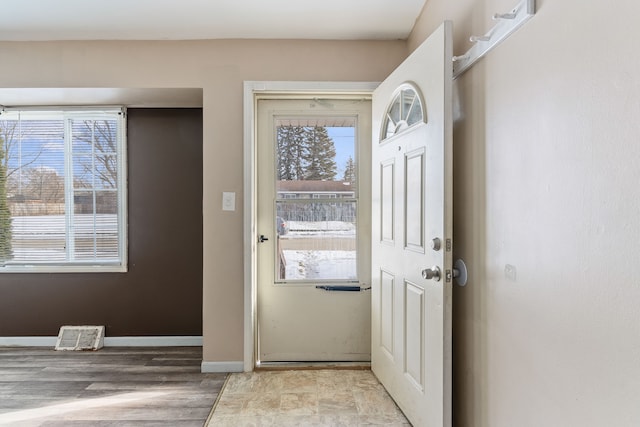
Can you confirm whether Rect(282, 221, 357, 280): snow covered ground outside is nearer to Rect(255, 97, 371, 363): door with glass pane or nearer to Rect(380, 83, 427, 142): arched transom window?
Rect(255, 97, 371, 363): door with glass pane

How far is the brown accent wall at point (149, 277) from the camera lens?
3.17m

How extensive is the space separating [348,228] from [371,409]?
4.04 feet

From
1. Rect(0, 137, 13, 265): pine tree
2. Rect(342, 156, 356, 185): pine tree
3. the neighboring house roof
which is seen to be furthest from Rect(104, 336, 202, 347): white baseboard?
Rect(342, 156, 356, 185): pine tree

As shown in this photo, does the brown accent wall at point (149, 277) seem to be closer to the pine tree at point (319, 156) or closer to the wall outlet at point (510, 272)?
the pine tree at point (319, 156)

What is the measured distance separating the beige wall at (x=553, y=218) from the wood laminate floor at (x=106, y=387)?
5.31 ft

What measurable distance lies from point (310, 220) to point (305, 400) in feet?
4.01

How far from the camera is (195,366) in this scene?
2797mm

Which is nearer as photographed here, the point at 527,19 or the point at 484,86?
the point at 527,19

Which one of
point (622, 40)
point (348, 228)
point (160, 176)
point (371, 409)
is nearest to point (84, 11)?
point (160, 176)

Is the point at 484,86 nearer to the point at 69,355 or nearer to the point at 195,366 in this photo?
the point at 195,366

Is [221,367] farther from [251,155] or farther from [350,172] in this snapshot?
[350,172]

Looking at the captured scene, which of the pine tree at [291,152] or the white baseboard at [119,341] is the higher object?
the pine tree at [291,152]

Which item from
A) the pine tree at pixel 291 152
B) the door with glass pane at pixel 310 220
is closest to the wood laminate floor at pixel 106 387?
the door with glass pane at pixel 310 220

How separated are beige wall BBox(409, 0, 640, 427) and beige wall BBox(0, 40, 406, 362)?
1374mm
